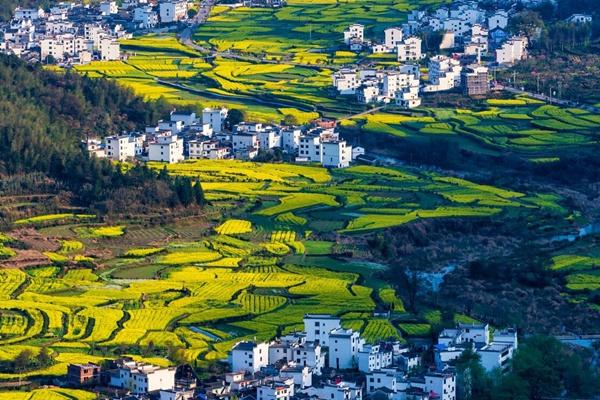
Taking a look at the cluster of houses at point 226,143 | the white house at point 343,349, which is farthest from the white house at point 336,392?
the cluster of houses at point 226,143

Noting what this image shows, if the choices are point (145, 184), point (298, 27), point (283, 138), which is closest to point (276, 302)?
point (145, 184)

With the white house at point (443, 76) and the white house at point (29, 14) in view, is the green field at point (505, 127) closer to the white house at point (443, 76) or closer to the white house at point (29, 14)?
the white house at point (443, 76)

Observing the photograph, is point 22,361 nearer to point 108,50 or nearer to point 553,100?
point 553,100

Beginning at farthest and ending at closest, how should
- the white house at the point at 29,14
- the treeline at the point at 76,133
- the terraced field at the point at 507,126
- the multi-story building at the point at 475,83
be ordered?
1. the white house at the point at 29,14
2. the multi-story building at the point at 475,83
3. the terraced field at the point at 507,126
4. the treeline at the point at 76,133

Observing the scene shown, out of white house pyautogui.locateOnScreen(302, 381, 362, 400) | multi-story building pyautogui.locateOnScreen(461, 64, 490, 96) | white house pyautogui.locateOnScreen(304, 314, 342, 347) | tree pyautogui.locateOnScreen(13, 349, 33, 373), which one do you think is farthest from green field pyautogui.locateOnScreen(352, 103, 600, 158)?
white house pyautogui.locateOnScreen(302, 381, 362, 400)

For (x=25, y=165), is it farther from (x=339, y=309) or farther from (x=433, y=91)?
(x=433, y=91)

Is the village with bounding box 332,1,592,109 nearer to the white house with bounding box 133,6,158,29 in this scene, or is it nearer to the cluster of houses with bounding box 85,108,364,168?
the cluster of houses with bounding box 85,108,364,168

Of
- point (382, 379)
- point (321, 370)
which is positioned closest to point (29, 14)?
point (321, 370)
